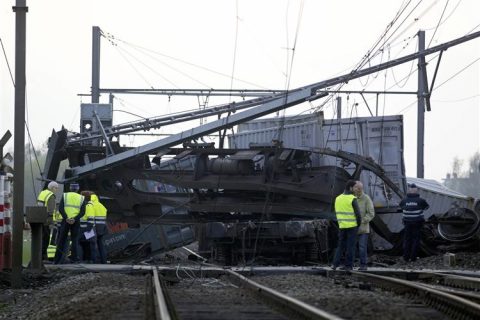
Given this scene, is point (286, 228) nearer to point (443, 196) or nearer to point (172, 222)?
point (172, 222)

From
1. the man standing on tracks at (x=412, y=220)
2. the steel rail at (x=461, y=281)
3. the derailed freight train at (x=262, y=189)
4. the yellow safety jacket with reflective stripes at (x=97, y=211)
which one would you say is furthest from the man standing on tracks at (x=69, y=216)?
the steel rail at (x=461, y=281)

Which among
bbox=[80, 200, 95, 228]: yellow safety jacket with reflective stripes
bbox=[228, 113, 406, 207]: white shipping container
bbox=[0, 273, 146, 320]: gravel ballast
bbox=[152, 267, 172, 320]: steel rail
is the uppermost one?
bbox=[228, 113, 406, 207]: white shipping container

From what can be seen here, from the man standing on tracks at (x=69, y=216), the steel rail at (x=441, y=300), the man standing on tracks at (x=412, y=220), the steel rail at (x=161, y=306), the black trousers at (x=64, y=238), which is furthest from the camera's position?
the man standing on tracks at (x=412, y=220)

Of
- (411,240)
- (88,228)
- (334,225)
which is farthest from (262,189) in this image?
(88,228)

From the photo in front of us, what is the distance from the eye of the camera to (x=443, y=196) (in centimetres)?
2677

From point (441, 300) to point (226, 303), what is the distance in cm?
241

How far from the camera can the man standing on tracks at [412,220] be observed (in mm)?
19969

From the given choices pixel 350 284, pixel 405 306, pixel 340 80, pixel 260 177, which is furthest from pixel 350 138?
pixel 405 306

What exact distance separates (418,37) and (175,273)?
765 inches

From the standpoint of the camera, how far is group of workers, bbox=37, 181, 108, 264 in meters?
18.1

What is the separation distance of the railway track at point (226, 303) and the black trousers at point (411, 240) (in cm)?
787

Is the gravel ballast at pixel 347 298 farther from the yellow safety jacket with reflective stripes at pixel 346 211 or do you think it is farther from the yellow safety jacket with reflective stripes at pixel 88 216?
the yellow safety jacket with reflective stripes at pixel 88 216

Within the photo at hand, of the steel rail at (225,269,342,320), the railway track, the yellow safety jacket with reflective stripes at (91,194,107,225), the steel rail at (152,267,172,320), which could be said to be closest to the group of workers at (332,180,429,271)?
the railway track

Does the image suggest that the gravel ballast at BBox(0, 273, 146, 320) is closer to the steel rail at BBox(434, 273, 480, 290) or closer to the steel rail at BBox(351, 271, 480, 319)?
the steel rail at BBox(351, 271, 480, 319)
